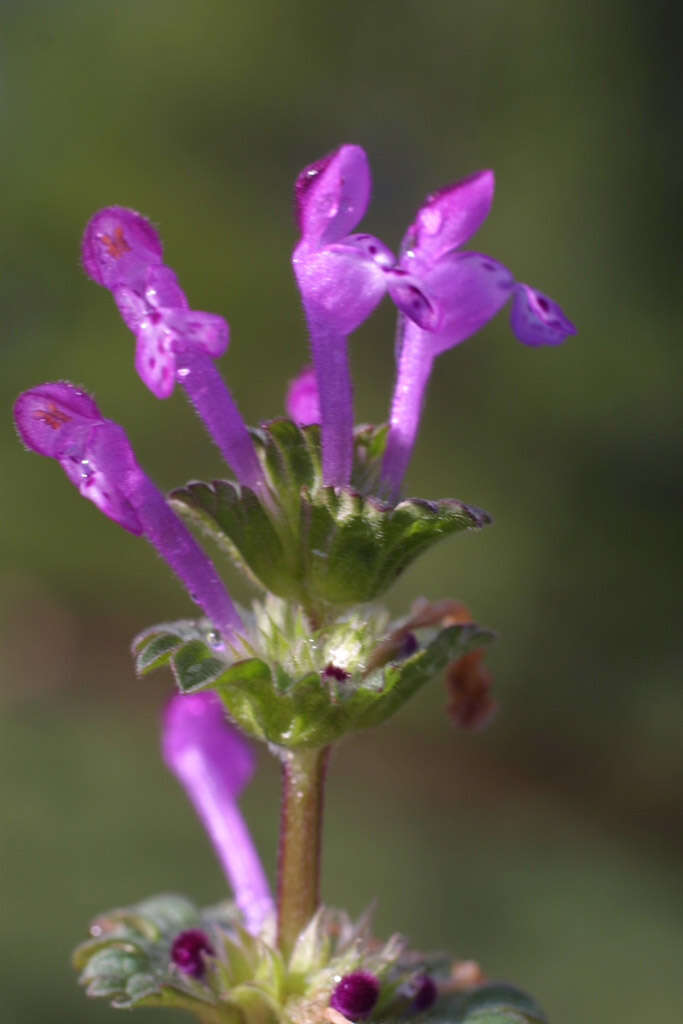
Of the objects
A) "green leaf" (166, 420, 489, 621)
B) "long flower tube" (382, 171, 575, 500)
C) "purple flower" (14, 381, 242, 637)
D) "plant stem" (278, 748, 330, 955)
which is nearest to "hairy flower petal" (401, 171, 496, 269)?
"long flower tube" (382, 171, 575, 500)

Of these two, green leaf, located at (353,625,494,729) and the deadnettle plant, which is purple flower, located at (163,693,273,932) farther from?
green leaf, located at (353,625,494,729)

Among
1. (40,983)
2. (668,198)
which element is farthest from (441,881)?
(668,198)

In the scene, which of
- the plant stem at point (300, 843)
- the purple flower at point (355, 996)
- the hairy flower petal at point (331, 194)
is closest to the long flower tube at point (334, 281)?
the hairy flower petal at point (331, 194)

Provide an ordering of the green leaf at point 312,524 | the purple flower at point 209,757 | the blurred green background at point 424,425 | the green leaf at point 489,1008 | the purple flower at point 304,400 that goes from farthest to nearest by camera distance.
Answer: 1. the blurred green background at point 424,425
2. the purple flower at point 209,757
3. the purple flower at point 304,400
4. the green leaf at point 489,1008
5. the green leaf at point 312,524

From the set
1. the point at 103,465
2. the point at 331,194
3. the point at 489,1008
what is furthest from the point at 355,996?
the point at 331,194

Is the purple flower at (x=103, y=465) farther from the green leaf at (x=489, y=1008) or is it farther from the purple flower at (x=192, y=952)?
the green leaf at (x=489, y=1008)

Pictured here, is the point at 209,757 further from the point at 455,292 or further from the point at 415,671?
the point at 455,292

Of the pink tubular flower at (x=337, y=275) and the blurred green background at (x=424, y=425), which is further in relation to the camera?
the blurred green background at (x=424, y=425)
